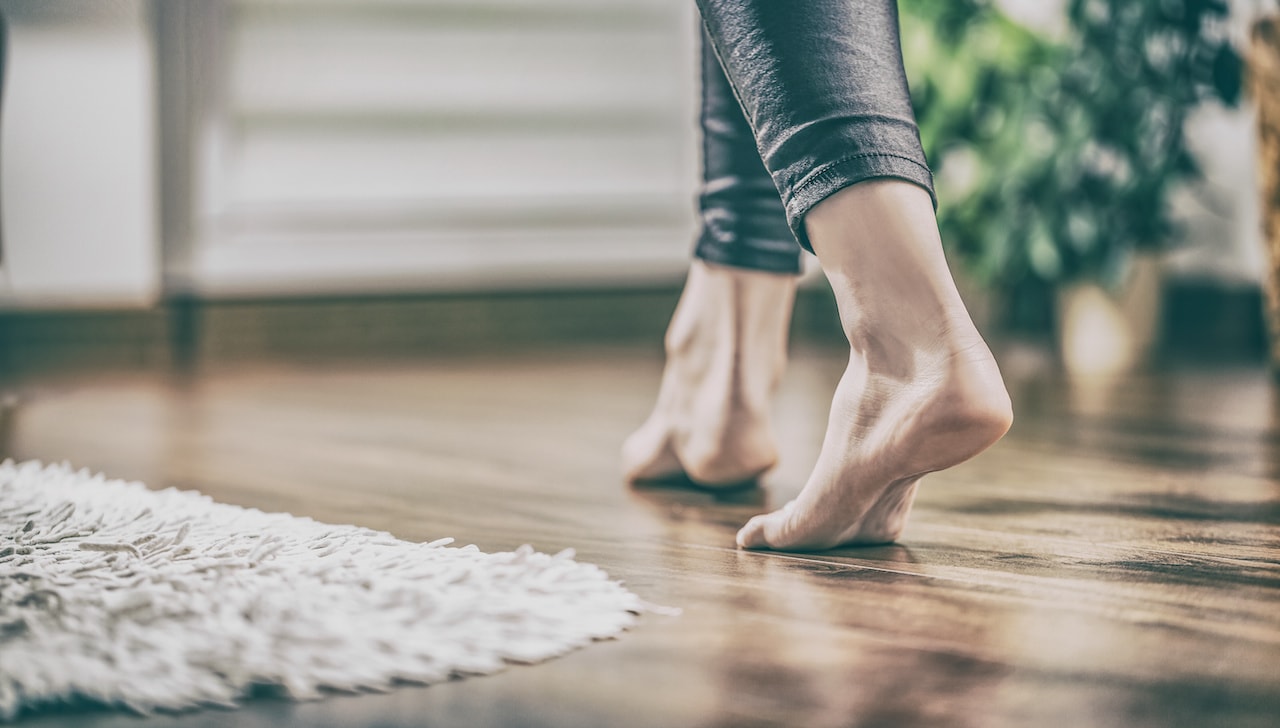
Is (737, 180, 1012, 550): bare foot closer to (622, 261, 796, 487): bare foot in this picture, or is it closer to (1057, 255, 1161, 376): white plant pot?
(622, 261, 796, 487): bare foot

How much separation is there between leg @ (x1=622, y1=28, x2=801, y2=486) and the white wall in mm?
1418

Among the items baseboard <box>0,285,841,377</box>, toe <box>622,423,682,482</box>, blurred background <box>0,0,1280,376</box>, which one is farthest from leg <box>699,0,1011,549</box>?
baseboard <box>0,285,841,377</box>

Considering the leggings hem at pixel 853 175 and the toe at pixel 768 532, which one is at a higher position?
the leggings hem at pixel 853 175

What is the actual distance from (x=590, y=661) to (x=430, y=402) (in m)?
1.02

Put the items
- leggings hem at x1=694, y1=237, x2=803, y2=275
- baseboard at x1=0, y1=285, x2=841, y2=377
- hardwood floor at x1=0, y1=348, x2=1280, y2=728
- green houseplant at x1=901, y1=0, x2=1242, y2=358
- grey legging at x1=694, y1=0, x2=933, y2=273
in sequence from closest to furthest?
hardwood floor at x1=0, y1=348, x2=1280, y2=728
grey legging at x1=694, y1=0, x2=933, y2=273
leggings hem at x1=694, y1=237, x2=803, y2=275
green houseplant at x1=901, y1=0, x2=1242, y2=358
baseboard at x1=0, y1=285, x2=841, y2=377

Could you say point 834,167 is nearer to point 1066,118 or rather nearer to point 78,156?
point 1066,118

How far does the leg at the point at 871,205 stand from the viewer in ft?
1.83

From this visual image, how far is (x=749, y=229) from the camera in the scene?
2.72ft

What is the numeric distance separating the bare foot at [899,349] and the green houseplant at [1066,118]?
1.35 m

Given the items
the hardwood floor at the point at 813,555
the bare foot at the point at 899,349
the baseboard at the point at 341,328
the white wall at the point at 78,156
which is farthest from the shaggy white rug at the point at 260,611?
the white wall at the point at 78,156

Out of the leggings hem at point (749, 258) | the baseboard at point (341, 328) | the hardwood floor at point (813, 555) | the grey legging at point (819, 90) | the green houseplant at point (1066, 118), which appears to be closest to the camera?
the hardwood floor at point (813, 555)

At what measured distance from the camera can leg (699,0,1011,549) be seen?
0.56 m

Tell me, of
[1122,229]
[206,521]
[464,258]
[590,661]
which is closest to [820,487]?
[590,661]

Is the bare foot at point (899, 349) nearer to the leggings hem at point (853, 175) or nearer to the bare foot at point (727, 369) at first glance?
the leggings hem at point (853, 175)
